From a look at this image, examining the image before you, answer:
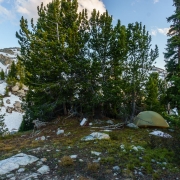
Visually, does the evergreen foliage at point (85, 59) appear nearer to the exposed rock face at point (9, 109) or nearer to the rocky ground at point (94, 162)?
the rocky ground at point (94, 162)

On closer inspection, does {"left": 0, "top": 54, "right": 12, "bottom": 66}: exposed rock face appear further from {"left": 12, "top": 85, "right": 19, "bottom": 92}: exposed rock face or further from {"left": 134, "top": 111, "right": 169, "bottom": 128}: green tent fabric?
{"left": 134, "top": 111, "right": 169, "bottom": 128}: green tent fabric

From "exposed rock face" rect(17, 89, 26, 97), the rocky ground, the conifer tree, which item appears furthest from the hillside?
the rocky ground

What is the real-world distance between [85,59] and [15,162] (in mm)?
7985

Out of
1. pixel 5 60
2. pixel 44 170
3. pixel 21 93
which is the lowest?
pixel 44 170

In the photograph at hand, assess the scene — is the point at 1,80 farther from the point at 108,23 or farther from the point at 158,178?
the point at 158,178

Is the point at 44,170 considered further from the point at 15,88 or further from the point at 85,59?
the point at 15,88

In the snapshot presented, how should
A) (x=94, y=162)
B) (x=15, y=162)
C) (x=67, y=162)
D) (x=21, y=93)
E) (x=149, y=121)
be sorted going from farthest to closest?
(x=21, y=93)
(x=149, y=121)
(x=15, y=162)
(x=94, y=162)
(x=67, y=162)

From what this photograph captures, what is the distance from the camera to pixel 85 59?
12062 mm

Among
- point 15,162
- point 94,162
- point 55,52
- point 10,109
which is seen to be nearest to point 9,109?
point 10,109

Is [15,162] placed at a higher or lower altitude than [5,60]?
lower

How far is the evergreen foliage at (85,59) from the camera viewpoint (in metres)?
11.8

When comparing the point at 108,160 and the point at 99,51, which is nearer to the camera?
the point at 108,160

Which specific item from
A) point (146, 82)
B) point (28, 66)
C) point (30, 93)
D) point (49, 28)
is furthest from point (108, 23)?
point (30, 93)

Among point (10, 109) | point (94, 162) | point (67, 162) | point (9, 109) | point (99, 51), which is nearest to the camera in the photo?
point (67, 162)
